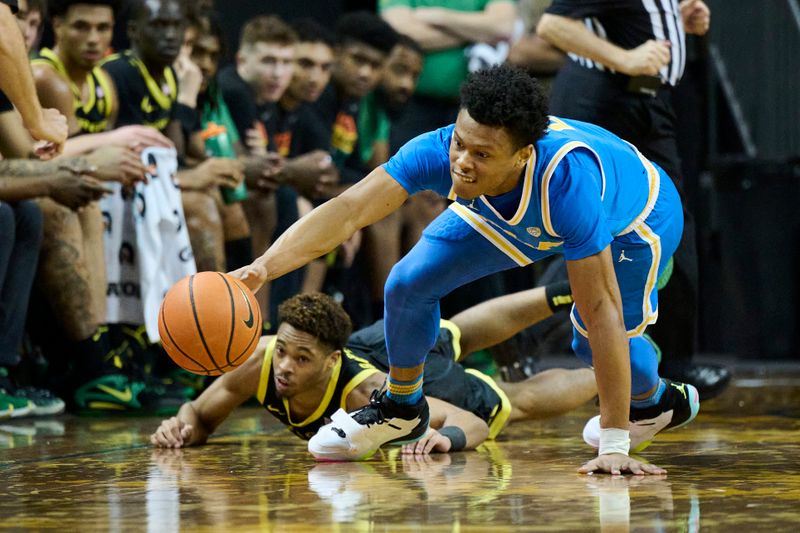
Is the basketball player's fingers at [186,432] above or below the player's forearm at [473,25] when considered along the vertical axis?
below

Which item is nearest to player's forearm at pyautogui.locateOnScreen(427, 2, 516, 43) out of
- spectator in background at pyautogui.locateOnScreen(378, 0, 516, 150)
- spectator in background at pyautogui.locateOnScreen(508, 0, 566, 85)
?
spectator in background at pyautogui.locateOnScreen(378, 0, 516, 150)

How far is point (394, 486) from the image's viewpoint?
348 centimetres

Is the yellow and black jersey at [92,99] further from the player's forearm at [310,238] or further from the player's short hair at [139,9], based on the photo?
the player's forearm at [310,238]

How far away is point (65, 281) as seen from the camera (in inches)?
232

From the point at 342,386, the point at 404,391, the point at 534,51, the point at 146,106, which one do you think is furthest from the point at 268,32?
the point at 404,391

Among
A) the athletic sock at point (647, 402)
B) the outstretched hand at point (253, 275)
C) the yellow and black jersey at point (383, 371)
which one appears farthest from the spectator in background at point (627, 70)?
the outstretched hand at point (253, 275)

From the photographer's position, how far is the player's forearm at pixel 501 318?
5.22 m

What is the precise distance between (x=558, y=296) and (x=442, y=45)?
374 centimetres

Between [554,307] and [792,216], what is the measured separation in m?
4.43

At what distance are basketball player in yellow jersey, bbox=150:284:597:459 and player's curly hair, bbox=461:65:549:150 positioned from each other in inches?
46.4

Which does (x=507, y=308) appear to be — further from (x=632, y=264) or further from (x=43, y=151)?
(x=43, y=151)

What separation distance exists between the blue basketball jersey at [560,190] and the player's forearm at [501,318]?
47.9 inches

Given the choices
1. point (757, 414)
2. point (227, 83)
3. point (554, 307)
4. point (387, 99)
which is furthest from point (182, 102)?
point (757, 414)

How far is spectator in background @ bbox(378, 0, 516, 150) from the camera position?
334 inches
